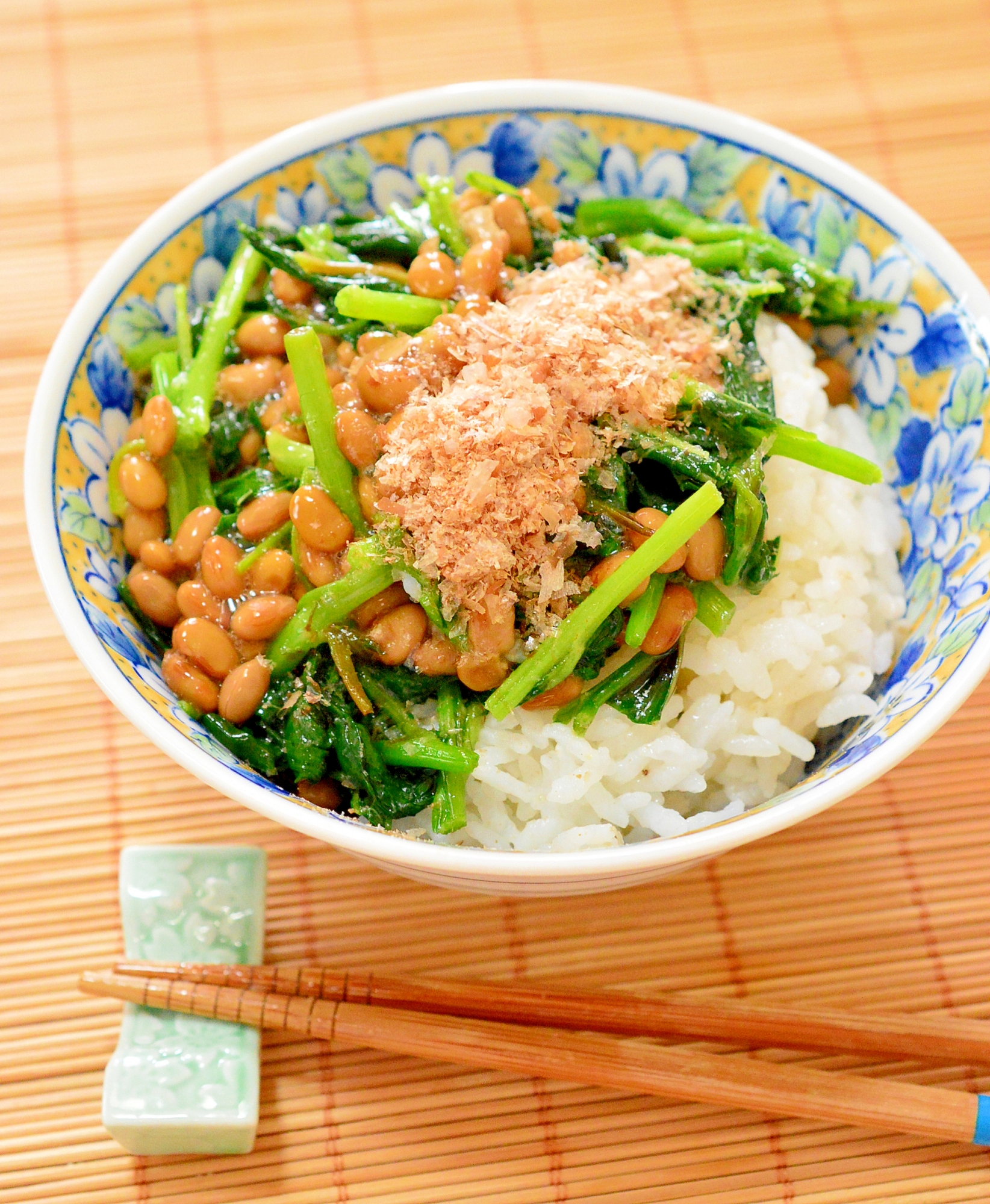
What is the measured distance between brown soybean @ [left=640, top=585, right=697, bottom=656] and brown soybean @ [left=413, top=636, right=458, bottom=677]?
44 cm

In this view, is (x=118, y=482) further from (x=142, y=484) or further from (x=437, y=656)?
(x=437, y=656)

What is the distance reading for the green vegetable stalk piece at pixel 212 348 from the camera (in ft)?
9.12

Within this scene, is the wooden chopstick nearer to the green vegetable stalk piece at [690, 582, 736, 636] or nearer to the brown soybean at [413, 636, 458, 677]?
the brown soybean at [413, 636, 458, 677]

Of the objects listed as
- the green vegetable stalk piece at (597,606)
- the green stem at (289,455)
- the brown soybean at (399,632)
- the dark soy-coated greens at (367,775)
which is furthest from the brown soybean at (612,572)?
the green stem at (289,455)

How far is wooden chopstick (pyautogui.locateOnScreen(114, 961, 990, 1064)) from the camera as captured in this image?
101 inches

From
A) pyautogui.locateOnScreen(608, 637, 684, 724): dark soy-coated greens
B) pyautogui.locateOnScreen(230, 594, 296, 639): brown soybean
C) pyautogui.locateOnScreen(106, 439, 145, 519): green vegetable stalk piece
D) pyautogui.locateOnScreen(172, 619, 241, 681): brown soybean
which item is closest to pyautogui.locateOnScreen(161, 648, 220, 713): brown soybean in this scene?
pyautogui.locateOnScreen(172, 619, 241, 681): brown soybean

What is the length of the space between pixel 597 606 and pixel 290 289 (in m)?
1.27

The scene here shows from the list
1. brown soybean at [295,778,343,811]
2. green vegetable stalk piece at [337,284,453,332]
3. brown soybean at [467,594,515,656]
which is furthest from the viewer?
green vegetable stalk piece at [337,284,453,332]

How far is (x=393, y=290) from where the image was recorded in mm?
2891

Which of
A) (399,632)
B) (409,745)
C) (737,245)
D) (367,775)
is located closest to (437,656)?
(399,632)

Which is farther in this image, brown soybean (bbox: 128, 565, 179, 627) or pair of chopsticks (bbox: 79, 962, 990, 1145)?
brown soybean (bbox: 128, 565, 179, 627)

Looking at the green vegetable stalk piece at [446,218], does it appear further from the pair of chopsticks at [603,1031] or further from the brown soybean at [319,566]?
the pair of chopsticks at [603,1031]

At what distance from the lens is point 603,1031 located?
2594 mm

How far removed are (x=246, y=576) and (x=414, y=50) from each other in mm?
2682
